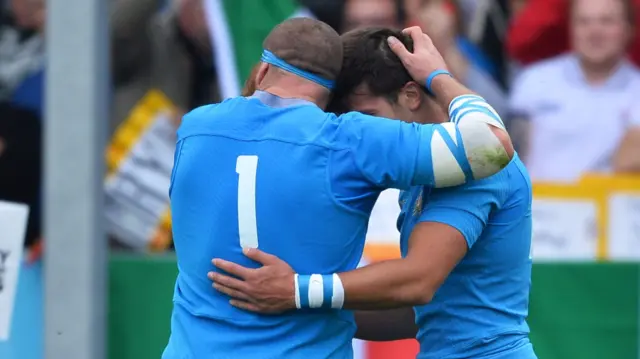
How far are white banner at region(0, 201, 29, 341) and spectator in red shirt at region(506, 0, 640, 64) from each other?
3.39 meters

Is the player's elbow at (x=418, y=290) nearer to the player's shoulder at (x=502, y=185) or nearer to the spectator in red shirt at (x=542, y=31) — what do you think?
the player's shoulder at (x=502, y=185)

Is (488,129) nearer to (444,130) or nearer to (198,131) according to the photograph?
(444,130)

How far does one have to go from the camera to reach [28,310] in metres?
5.71

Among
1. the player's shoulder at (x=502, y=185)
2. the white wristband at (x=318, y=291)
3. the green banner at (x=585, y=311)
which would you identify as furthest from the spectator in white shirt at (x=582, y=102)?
the white wristband at (x=318, y=291)

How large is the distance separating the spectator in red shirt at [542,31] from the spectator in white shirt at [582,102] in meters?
0.06

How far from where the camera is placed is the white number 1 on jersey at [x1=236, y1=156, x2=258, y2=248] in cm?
311

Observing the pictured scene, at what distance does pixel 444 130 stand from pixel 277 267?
547 millimetres

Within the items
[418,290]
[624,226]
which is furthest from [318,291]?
[624,226]

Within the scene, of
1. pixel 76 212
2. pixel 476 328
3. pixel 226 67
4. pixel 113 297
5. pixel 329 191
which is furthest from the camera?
pixel 226 67

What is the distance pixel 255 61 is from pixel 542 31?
1.57 meters

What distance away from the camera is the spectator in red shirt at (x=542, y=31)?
667 centimetres

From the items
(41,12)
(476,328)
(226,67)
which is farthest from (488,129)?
(41,12)

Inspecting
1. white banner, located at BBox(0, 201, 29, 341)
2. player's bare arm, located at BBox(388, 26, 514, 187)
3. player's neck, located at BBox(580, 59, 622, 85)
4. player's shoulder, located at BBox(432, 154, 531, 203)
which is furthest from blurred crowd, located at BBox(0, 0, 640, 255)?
player's bare arm, located at BBox(388, 26, 514, 187)

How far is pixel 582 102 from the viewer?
6531 mm
